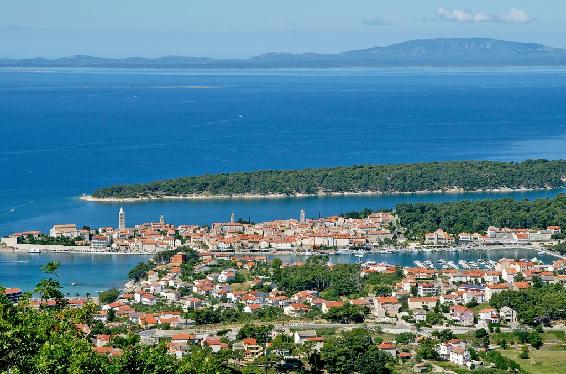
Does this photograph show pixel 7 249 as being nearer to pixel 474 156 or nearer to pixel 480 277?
pixel 480 277

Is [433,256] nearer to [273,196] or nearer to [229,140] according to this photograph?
[273,196]

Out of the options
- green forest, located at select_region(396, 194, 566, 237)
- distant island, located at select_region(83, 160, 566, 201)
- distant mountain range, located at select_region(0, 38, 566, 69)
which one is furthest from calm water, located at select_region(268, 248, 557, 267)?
distant mountain range, located at select_region(0, 38, 566, 69)

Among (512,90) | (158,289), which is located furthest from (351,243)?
(512,90)

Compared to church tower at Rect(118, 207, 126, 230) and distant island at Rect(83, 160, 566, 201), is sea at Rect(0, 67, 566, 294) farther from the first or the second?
church tower at Rect(118, 207, 126, 230)

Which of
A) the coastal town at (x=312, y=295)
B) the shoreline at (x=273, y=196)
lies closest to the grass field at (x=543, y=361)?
the coastal town at (x=312, y=295)

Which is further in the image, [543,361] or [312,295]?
[312,295]

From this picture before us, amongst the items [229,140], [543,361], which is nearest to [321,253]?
[543,361]
